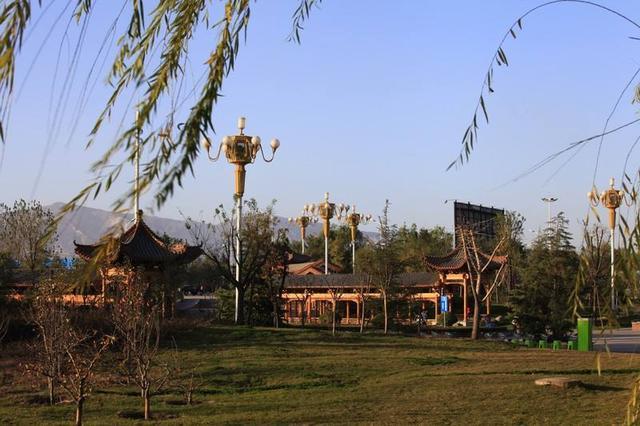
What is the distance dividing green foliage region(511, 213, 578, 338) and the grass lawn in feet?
11.4

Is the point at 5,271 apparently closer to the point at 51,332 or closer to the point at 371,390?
the point at 51,332

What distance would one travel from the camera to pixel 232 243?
68.1 feet

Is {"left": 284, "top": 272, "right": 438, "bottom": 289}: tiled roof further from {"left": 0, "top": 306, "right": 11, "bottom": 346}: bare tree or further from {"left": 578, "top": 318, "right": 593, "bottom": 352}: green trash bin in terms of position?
{"left": 0, "top": 306, "right": 11, "bottom": 346}: bare tree

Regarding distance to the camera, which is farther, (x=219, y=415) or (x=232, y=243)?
(x=232, y=243)

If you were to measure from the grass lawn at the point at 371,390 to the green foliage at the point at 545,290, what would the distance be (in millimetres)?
3471

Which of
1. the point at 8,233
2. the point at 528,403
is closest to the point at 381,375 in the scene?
the point at 528,403

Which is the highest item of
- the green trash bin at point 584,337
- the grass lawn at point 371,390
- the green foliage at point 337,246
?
the green foliage at point 337,246

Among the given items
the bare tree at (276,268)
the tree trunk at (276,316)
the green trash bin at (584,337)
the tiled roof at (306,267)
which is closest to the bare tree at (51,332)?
the green trash bin at (584,337)

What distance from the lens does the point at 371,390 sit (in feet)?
31.3

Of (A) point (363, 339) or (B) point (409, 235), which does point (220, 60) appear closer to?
(A) point (363, 339)

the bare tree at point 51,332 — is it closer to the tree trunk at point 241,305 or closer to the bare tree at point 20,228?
the tree trunk at point 241,305

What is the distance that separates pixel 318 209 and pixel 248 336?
19.5 metres

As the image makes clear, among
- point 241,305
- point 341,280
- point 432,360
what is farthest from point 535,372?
point 341,280

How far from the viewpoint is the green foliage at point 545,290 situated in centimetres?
1756
